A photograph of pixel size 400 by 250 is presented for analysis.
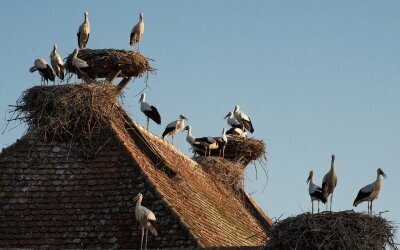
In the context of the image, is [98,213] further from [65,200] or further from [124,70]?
[124,70]

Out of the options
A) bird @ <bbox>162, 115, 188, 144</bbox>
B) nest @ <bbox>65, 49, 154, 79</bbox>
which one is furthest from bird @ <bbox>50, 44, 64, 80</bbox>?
bird @ <bbox>162, 115, 188, 144</bbox>

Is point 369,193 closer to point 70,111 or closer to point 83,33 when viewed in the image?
point 70,111

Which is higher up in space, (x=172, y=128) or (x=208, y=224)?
(x=172, y=128)

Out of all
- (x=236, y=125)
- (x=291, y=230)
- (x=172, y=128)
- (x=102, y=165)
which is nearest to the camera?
(x=291, y=230)

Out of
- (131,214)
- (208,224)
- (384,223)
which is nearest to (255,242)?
(208,224)

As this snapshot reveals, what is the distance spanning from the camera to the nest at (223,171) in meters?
29.0

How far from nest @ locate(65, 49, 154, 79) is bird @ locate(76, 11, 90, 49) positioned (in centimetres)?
171

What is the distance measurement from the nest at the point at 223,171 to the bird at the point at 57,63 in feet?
14.3

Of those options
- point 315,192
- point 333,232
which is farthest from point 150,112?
point 333,232

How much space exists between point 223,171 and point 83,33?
4575 mm

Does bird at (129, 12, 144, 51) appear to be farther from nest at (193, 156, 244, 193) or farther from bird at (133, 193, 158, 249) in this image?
bird at (133, 193, 158, 249)

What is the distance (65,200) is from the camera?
2200 centimetres

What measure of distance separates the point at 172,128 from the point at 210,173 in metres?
1.43

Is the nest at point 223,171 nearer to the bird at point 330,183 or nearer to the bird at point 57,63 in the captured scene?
the bird at point 57,63
